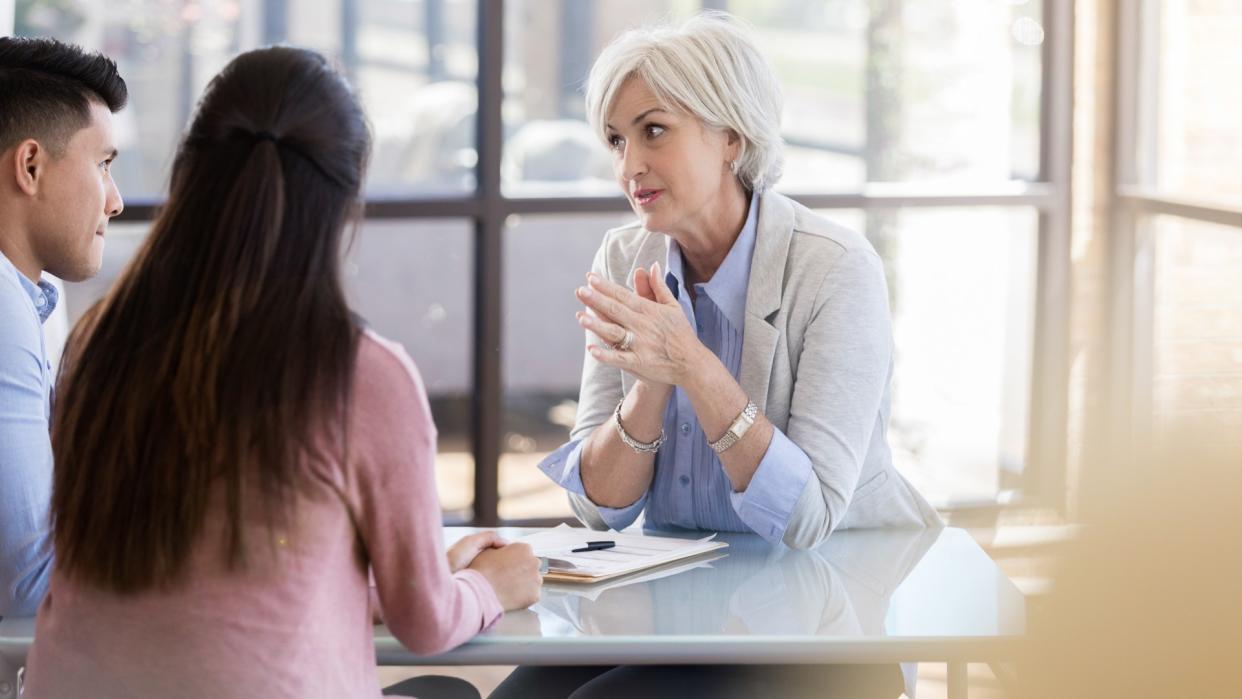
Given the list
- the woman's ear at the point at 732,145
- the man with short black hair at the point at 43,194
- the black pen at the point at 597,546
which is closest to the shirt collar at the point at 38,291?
the man with short black hair at the point at 43,194

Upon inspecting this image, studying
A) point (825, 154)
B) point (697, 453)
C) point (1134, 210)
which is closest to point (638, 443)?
point (697, 453)

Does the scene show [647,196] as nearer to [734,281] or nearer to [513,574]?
[734,281]

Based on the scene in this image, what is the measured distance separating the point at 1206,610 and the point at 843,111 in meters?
4.04

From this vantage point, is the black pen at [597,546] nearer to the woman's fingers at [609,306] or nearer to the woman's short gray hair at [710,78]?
the woman's fingers at [609,306]

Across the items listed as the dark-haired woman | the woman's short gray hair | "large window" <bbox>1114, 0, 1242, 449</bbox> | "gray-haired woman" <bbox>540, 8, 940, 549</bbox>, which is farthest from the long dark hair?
"large window" <bbox>1114, 0, 1242, 449</bbox>

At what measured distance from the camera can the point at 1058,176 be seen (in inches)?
171

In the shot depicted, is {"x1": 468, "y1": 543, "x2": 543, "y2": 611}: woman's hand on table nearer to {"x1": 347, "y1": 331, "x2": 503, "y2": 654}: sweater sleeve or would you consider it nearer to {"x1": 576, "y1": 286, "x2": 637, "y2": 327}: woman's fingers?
{"x1": 347, "y1": 331, "x2": 503, "y2": 654}: sweater sleeve

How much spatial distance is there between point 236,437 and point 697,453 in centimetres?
98

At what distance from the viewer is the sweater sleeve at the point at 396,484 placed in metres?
1.43

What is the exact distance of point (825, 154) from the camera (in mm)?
4480

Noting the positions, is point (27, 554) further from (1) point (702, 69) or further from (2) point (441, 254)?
(2) point (441, 254)

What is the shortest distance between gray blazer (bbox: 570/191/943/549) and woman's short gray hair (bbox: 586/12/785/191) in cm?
12

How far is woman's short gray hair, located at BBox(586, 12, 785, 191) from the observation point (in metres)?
2.27

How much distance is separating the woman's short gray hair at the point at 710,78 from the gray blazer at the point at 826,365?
12cm
